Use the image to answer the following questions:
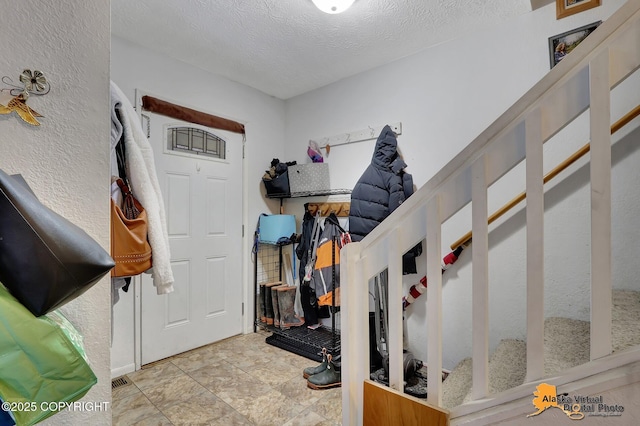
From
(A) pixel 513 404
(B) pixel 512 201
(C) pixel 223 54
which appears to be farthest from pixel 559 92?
(C) pixel 223 54

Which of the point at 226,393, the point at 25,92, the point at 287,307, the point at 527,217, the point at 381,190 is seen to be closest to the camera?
the point at 25,92

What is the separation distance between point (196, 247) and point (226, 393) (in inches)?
48.1

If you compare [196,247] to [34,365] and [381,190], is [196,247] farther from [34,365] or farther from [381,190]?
[34,365]

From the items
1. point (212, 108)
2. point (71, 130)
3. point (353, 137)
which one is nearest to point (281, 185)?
point (353, 137)

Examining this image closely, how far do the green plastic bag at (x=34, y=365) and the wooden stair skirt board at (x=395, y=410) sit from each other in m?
0.97

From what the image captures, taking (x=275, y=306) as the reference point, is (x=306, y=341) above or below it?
below

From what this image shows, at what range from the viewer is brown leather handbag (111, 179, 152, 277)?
1059 mm

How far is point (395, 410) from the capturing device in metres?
1.09

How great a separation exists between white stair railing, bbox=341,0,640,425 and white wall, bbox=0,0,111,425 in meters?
0.86

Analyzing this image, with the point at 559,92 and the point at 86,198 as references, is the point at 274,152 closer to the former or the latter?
the point at 86,198

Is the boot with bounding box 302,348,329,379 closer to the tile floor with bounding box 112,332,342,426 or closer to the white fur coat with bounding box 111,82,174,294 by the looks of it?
the tile floor with bounding box 112,332,342,426

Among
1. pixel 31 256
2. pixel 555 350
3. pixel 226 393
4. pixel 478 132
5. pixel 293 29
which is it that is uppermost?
pixel 293 29

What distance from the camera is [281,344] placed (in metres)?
2.66

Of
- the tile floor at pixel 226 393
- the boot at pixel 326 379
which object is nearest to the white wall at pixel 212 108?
the tile floor at pixel 226 393
